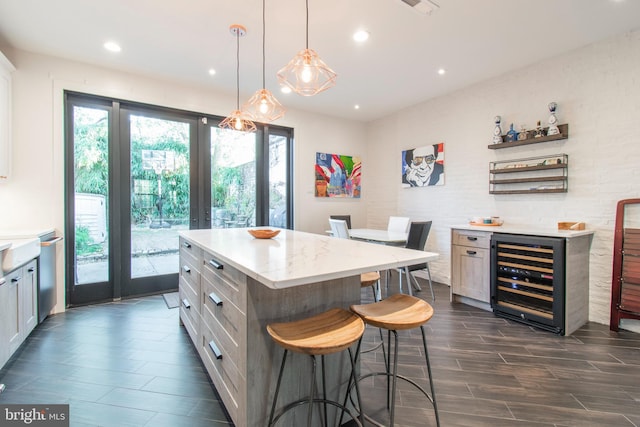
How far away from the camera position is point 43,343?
96.3 inches

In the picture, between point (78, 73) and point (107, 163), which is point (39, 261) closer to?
point (107, 163)

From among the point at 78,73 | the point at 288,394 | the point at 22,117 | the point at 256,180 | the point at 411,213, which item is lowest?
the point at 288,394

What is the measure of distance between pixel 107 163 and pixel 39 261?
1.37 metres

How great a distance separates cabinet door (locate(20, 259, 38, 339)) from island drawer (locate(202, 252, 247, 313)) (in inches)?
66.3

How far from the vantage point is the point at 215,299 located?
1.67 meters

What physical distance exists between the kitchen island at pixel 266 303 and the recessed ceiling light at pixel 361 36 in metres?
2.13

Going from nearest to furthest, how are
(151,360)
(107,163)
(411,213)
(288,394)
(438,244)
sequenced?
(288,394)
(151,360)
(107,163)
(438,244)
(411,213)

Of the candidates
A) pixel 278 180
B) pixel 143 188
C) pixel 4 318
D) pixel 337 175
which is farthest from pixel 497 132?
pixel 4 318

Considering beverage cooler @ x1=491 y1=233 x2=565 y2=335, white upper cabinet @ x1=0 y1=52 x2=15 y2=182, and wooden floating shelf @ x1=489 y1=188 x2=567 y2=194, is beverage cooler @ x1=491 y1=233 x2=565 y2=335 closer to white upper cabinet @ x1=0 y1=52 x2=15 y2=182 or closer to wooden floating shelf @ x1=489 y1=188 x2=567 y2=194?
wooden floating shelf @ x1=489 y1=188 x2=567 y2=194

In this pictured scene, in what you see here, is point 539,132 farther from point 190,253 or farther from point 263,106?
point 190,253

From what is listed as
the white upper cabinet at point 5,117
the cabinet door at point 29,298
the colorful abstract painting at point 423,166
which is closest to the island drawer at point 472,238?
the colorful abstract painting at point 423,166

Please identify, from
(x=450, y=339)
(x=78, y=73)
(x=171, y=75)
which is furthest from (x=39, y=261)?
(x=450, y=339)

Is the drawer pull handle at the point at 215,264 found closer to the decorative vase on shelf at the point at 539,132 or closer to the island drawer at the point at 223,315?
the island drawer at the point at 223,315

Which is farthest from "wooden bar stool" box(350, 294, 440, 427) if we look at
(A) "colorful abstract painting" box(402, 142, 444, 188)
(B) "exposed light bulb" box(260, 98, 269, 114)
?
(A) "colorful abstract painting" box(402, 142, 444, 188)
